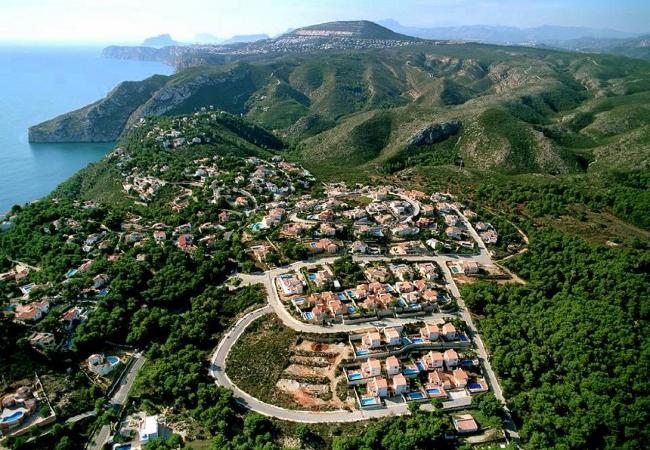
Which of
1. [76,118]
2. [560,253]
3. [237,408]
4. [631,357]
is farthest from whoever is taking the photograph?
[76,118]

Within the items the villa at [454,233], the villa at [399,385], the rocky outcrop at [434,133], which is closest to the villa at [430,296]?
the villa at [399,385]

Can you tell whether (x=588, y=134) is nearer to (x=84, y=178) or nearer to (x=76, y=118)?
(x=84, y=178)

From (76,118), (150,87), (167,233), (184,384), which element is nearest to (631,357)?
(184,384)

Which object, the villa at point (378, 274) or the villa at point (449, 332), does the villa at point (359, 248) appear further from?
the villa at point (449, 332)

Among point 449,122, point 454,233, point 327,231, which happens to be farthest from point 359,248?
point 449,122

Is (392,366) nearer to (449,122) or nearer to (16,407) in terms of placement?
(16,407)
